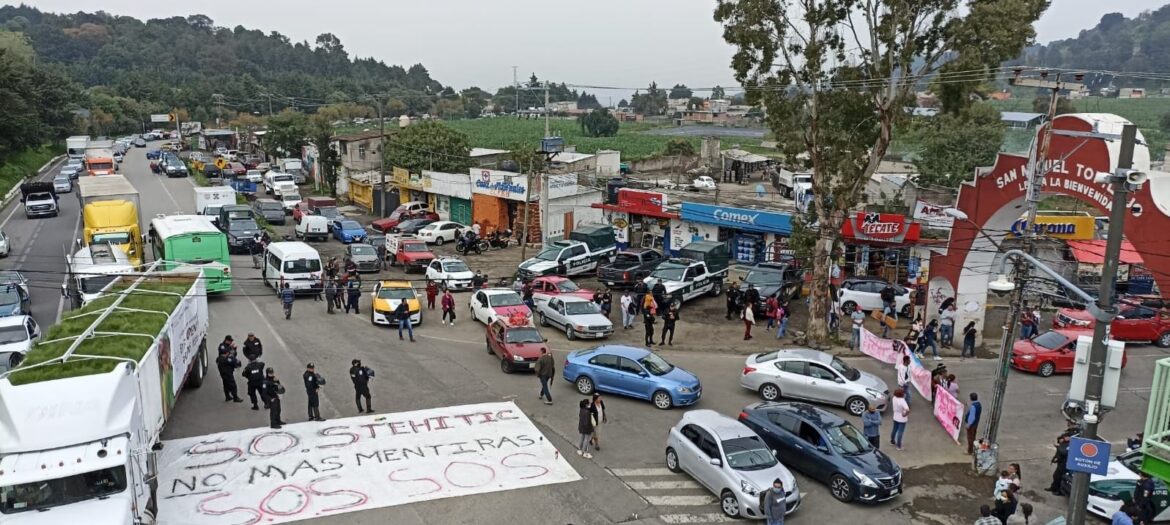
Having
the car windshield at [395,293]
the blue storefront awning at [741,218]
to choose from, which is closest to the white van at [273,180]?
the blue storefront awning at [741,218]

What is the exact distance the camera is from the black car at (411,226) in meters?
47.3

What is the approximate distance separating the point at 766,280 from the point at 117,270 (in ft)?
74.8

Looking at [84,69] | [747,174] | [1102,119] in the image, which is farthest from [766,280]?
[84,69]

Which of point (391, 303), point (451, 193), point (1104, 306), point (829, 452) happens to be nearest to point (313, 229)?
point (451, 193)

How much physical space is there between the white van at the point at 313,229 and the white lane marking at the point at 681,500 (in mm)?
36049

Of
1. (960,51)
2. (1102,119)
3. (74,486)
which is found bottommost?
(74,486)

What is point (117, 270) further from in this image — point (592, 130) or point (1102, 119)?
point (592, 130)

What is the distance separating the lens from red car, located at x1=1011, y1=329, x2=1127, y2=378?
23828mm

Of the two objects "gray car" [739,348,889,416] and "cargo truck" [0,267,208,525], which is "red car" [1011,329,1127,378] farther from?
"cargo truck" [0,267,208,525]

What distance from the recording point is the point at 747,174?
2862 inches

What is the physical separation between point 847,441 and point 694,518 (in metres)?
3.68

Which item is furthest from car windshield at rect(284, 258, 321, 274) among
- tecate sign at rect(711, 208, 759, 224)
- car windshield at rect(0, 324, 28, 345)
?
tecate sign at rect(711, 208, 759, 224)

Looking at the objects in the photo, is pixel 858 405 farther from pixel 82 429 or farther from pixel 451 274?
pixel 451 274

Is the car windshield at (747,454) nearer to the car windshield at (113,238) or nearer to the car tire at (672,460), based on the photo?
the car tire at (672,460)
